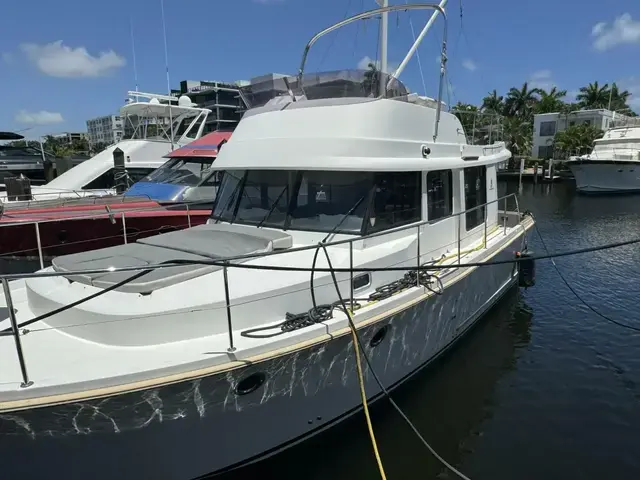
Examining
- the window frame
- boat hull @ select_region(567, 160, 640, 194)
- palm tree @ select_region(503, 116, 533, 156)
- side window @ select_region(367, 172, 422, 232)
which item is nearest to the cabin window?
the window frame

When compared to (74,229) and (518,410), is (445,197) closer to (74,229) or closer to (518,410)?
(518,410)

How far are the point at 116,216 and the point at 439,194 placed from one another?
238 inches

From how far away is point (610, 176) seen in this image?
33.6m

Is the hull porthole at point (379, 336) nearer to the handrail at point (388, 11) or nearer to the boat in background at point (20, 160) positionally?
the handrail at point (388, 11)

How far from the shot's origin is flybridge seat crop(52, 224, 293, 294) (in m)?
4.09

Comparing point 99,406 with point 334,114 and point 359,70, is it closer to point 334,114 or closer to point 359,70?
point 334,114

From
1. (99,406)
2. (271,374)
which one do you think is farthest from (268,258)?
(99,406)

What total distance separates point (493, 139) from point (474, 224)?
2827mm

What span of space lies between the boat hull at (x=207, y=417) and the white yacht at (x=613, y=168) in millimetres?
34297

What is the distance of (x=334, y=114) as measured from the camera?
5723mm

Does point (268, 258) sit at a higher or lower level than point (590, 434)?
higher

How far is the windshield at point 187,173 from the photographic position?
38.2 feet

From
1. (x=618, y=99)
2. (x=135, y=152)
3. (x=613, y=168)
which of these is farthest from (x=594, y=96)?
(x=135, y=152)

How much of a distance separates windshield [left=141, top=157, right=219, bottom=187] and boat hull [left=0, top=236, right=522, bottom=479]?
7.70m
